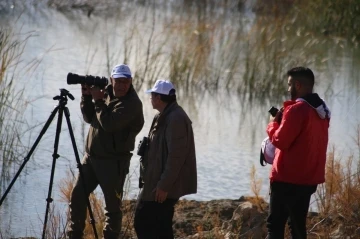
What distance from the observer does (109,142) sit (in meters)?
6.38

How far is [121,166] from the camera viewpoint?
6473 mm

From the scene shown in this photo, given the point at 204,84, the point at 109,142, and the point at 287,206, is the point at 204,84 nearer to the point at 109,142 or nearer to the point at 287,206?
the point at 109,142

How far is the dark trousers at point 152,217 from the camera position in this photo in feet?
19.4

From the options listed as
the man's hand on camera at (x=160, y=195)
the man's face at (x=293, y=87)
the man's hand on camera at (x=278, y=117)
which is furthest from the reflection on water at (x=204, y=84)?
the man's face at (x=293, y=87)

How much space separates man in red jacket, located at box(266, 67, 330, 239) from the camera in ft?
18.5

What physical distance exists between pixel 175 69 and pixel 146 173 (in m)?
8.12

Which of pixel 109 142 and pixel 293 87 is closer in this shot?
pixel 293 87

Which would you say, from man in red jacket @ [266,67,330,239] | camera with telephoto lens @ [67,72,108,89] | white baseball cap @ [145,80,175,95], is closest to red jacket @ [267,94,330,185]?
man in red jacket @ [266,67,330,239]

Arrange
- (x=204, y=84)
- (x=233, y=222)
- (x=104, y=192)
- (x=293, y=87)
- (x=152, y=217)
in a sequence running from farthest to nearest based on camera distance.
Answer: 1. (x=204, y=84)
2. (x=233, y=222)
3. (x=104, y=192)
4. (x=152, y=217)
5. (x=293, y=87)

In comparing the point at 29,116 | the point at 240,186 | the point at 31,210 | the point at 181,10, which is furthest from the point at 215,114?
the point at 181,10

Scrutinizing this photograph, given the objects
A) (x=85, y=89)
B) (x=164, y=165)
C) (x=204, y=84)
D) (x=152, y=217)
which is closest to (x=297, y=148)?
(x=164, y=165)

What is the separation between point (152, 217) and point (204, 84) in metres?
8.51

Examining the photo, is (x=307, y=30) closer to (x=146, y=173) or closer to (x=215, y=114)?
(x=215, y=114)

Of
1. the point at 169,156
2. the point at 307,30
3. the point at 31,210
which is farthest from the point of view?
the point at 307,30
